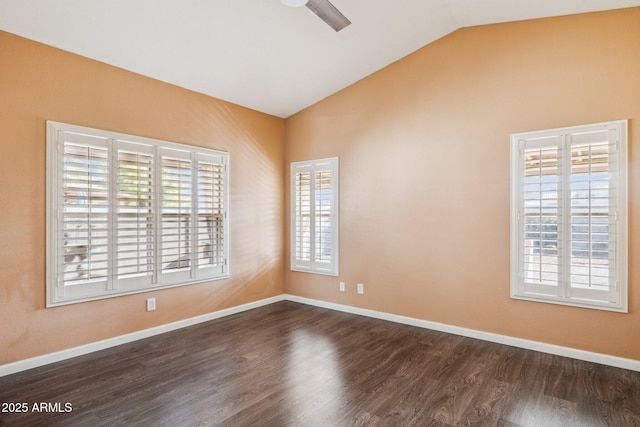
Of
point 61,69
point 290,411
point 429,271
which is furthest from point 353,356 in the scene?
point 61,69

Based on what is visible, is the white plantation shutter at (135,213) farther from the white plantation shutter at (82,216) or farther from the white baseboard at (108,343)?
the white baseboard at (108,343)

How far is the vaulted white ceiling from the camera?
2.83 meters

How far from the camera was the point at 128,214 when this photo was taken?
3557 mm

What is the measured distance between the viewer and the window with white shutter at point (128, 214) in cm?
312

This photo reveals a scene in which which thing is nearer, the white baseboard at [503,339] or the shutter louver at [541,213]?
the white baseboard at [503,339]

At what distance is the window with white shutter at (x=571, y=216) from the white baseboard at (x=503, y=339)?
1.49ft

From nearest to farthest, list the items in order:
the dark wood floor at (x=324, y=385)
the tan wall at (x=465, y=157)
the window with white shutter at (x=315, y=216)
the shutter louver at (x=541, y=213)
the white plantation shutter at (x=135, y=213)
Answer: the dark wood floor at (x=324, y=385)
the tan wall at (x=465, y=157)
the shutter louver at (x=541, y=213)
the white plantation shutter at (x=135, y=213)
the window with white shutter at (x=315, y=216)

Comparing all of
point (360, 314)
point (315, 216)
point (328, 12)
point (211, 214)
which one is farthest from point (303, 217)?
point (328, 12)

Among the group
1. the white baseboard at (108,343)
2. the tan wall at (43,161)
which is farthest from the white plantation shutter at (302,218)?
the white baseboard at (108,343)

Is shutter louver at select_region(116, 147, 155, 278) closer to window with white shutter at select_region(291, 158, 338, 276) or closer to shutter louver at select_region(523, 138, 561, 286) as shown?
window with white shutter at select_region(291, 158, 338, 276)

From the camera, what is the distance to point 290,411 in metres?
2.34

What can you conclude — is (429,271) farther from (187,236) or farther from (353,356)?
(187,236)

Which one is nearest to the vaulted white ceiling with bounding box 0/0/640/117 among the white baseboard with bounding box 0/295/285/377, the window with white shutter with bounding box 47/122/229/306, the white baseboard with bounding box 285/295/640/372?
the window with white shutter with bounding box 47/122/229/306

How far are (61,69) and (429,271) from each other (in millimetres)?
4328
